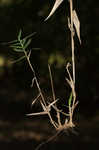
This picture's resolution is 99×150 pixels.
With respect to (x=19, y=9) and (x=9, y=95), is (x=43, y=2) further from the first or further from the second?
(x=9, y=95)

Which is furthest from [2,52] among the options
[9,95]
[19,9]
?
[19,9]

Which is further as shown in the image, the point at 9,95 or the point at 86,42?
the point at 9,95

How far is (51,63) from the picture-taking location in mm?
3953

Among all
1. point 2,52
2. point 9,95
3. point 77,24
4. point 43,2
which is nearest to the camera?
point 77,24

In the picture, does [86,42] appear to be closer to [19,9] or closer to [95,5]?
[95,5]

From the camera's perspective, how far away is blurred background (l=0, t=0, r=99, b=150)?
11.4ft

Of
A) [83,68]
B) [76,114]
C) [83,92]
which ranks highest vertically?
[83,68]

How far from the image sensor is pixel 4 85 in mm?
6988

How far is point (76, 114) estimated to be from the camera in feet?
16.7

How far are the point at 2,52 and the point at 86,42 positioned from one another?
2374mm

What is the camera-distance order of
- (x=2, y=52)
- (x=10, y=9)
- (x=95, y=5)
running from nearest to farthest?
(x=95, y=5) → (x=10, y=9) → (x=2, y=52)

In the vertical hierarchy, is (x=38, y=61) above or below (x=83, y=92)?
above

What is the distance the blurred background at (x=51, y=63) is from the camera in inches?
136

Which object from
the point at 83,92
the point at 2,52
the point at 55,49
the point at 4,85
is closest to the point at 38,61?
the point at 55,49
